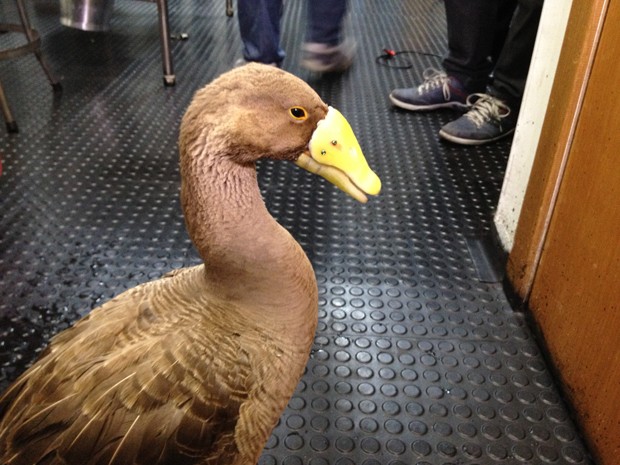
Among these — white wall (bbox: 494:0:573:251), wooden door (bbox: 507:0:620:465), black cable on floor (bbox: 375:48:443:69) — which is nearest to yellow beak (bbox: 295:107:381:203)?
wooden door (bbox: 507:0:620:465)

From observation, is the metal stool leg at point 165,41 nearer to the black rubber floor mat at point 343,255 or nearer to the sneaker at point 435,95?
the black rubber floor mat at point 343,255

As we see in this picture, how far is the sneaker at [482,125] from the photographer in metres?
1.85

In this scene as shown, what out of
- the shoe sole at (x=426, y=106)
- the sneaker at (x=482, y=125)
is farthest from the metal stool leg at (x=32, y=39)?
the sneaker at (x=482, y=125)

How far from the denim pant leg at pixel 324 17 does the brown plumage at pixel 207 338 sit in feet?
5.01

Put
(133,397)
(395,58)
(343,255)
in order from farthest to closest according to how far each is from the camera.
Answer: (395,58) < (343,255) < (133,397)

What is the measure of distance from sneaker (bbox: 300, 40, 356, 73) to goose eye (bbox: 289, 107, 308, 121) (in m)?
1.60

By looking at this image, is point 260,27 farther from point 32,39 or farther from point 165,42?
point 32,39

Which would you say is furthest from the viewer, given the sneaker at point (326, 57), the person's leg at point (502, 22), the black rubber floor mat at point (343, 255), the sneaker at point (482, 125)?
the sneaker at point (326, 57)

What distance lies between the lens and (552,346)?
1080 millimetres

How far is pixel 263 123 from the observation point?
72 cm

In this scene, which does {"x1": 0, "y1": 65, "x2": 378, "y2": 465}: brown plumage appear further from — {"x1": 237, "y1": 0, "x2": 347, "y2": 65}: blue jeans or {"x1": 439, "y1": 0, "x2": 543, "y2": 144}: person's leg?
{"x1": 237, "y1": 0, "x2": 347, "y2": 65}: blue jeans

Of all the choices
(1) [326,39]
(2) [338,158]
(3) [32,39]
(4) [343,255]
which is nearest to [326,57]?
(1) [326,39]

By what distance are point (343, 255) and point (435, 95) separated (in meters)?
0.92

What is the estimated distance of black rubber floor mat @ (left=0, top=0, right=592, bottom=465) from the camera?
986 millimetres
